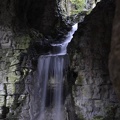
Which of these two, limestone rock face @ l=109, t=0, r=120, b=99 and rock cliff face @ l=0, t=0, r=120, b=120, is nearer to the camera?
limestone rock face @ l=109, t=0, r=120, b=99

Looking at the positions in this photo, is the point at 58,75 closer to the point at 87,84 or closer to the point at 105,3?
the point at 87,84

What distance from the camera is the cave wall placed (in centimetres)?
679

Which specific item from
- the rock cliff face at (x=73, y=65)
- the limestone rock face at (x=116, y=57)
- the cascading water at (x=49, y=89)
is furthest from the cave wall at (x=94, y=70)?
the limestone rock face at (x=116, y=57)

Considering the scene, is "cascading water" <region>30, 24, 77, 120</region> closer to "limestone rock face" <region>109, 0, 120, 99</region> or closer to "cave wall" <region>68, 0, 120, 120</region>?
"cave wall" <region>68, 0, 120, 120</region>

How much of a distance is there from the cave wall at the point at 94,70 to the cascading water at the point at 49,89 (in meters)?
0.77

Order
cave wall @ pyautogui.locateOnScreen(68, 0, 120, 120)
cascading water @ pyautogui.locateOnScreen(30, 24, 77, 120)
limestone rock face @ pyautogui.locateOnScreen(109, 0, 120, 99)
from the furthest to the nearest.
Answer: cascading water @ pyautogui.locateOnScreen(30, 24, 77, 120), cave wall @ pyautogui.locateOnScreen(68, 0, 120, 120), limestone rock face @ pyautogui.locateOnScreen(109, 0, 120, 99)

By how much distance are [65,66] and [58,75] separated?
356 millimetres

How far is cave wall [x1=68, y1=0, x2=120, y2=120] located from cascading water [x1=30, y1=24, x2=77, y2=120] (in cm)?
77

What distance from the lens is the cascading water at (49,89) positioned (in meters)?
7.81

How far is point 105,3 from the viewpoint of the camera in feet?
25.6

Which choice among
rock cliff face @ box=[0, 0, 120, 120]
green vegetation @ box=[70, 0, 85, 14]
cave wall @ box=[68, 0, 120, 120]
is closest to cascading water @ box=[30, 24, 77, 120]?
rock cliff face @ box=[0, 0, 120, 120]

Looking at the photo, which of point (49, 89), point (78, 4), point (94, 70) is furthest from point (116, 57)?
point (78, 4)

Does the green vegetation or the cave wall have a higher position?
the green vegetation

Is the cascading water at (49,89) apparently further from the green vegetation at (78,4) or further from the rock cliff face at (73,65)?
the green vegetation at (78,4)
